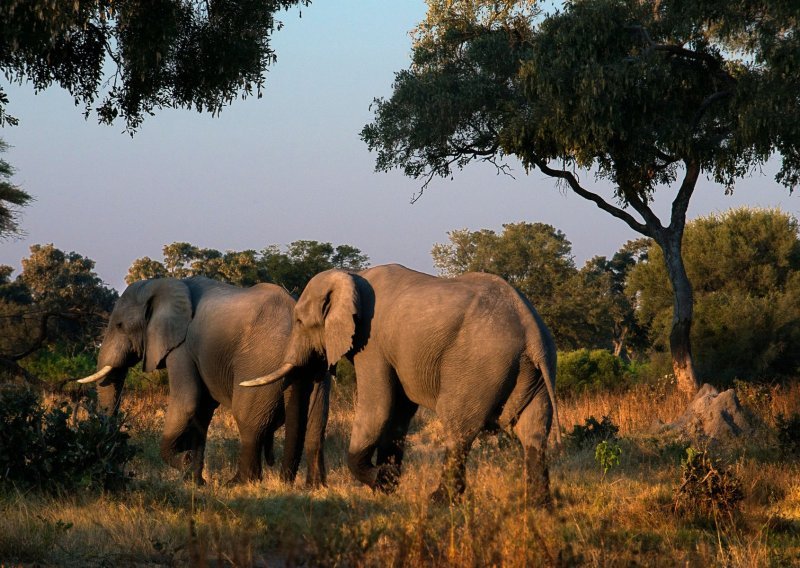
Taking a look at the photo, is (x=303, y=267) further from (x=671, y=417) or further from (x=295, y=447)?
(x=295, y=447)

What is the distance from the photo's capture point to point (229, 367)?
11.3m

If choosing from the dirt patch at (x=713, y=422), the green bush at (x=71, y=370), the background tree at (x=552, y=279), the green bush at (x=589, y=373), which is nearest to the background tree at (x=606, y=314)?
the background tree at (x=552, y=279)

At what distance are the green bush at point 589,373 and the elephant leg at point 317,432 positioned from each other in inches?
480

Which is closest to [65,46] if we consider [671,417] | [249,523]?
[249,523]

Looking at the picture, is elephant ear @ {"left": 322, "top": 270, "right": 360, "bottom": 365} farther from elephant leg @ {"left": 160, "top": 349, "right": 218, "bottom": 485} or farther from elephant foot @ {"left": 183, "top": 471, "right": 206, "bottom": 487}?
elephant leg @ {"left": 160, "top": 349, "right": 218, "bottom": 485}

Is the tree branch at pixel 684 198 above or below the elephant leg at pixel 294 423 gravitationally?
above

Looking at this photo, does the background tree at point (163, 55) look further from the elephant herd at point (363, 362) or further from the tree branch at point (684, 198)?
the tree branch at point (684, 198)

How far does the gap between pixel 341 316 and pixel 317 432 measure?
77.5 inches

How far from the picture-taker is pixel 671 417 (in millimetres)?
17578

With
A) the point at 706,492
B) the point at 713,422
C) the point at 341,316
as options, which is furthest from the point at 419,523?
the point at 713,422

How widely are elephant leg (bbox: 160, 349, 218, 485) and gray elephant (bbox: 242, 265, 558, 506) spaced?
103 inches

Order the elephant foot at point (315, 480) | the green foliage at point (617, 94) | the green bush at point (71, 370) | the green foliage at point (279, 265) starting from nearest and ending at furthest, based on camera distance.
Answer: the elephant foot at point (315, 480)
the green foliage at point (617, 94)
the green bush at point (71, 370)
the green foliage at point (279, 265)

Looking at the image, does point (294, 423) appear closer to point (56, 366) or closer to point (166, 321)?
point (166, 321)

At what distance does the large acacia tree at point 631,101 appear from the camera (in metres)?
19.3
